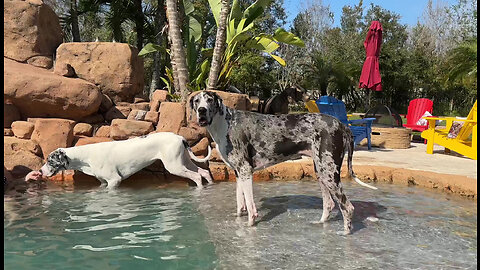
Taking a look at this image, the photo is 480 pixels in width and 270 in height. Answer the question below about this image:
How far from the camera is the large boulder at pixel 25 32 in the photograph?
800 cm

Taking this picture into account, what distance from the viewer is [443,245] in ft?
12.4

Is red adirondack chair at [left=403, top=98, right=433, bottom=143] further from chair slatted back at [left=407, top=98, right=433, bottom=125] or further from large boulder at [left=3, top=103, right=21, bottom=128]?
large boulder at [left=3, top=103, right=21, bottom=128]

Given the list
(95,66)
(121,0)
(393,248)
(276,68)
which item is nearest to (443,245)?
(393,248)

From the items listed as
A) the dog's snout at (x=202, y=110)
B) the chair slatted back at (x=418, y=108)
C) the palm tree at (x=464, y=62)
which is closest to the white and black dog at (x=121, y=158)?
the dog's snout at (x=202, y=110)

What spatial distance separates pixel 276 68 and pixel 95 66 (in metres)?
24.5

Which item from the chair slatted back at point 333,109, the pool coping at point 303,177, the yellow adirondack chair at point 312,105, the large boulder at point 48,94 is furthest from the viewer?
the yellow adirondack chair at point 312,105

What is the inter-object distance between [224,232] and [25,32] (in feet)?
21.6

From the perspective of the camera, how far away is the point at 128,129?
22.4ft

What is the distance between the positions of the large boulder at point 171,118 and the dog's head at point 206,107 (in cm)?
255

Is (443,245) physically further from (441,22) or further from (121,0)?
(441,22)

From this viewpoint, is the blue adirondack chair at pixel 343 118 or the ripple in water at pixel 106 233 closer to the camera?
the ripple in water at pixel 106 233

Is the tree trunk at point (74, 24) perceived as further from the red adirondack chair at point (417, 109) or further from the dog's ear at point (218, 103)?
the dog's ear at point (218, 103)

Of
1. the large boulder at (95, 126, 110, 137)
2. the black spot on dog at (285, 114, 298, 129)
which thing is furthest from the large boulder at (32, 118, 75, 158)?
the black spot on dog at (285, 114, 298, 129)

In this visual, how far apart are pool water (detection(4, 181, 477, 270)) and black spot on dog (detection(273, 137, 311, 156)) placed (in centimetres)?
78
